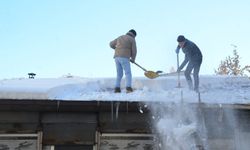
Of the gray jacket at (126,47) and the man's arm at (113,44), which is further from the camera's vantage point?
the man's arm at (113,44)

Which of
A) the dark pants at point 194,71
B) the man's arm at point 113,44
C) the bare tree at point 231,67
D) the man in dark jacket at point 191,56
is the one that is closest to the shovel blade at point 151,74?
the man in dark jacket at point 191,56

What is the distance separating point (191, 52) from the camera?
10.2 metres

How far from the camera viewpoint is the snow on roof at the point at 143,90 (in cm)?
900

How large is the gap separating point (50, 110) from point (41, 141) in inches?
26.5

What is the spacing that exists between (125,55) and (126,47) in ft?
0.75

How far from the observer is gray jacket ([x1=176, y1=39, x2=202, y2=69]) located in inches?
402

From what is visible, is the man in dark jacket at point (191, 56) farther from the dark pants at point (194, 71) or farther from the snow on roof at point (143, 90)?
the snow on roof at point (143, 90)

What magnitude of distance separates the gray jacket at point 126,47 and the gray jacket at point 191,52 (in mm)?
1395

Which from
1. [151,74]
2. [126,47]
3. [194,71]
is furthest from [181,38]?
[126,47]

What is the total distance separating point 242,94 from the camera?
1005 centimetres

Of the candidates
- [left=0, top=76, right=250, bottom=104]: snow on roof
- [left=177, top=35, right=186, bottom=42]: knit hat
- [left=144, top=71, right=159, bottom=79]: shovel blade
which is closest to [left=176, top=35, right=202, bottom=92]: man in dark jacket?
[left=177, top=35, right=186, bottom=42]: knit hat

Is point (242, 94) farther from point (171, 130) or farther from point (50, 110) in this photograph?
point (50, 110)

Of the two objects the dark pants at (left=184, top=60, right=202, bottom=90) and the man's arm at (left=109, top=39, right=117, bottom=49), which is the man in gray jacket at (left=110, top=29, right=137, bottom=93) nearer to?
the man's arm at (left=109, top=39, right=117, bottom=49)

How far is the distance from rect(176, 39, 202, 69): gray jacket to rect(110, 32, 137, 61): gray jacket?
1.39m
